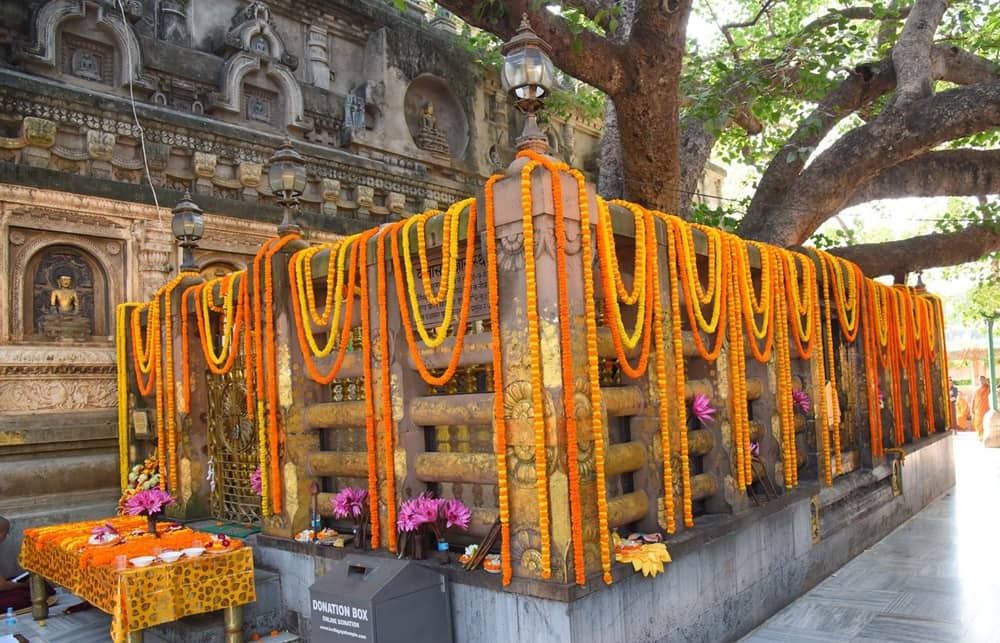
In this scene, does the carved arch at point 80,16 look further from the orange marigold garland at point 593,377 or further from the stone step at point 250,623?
the orange marigold garland at point 593,377

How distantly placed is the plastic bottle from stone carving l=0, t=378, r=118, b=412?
7.37ft

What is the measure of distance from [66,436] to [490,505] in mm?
5440

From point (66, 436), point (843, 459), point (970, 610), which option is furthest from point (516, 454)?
point (66, 436)

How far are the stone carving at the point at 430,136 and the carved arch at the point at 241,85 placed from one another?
231 cm

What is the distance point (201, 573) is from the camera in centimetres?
497

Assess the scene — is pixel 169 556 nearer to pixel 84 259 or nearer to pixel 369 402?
pixel 369 402

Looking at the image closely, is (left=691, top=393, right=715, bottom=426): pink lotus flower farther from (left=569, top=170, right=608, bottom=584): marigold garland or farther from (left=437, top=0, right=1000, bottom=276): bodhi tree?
(left=437, top=0, right=1000, bottom=276): bodhi tree

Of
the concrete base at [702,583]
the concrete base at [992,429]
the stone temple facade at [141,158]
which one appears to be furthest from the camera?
the concrete base at [992,429]

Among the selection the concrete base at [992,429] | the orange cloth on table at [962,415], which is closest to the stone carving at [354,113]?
the concrete base at [992,429]

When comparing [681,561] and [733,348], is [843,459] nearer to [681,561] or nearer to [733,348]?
[733,348]

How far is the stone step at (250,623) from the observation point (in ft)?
17.1

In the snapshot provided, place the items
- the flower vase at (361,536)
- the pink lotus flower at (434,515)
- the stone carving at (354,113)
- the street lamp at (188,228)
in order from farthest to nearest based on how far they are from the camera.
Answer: the stone carving at (354,113)
the street lamp at (188,228)
the flower vase at (361,536)
the pink lotus flower at (434,515)

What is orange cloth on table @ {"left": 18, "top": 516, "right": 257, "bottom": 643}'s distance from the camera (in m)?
4.66

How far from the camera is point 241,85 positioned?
10.5 m
